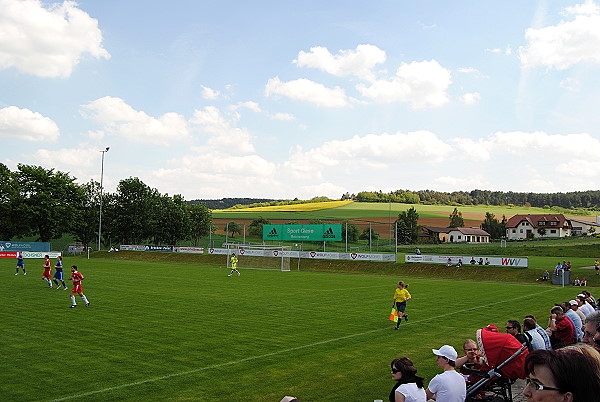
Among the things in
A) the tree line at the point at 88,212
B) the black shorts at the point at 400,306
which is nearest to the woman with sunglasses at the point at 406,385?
the black shorts at the point at 400,306

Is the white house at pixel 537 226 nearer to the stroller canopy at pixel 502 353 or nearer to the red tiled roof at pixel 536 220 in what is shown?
the red tiled roof at pixel 536 220

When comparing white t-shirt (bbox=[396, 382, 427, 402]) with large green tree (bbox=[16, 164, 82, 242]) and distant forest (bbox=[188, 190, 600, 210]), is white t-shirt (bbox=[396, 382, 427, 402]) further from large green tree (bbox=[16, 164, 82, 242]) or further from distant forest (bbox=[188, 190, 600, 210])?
distant forest (bbox=[188, 190, 600, 210])

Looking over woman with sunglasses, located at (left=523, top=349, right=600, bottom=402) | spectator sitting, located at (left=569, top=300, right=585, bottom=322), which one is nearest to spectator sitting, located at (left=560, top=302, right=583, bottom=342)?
spectator sitting, located at (left=569, top=300, right=585, bottom=322)

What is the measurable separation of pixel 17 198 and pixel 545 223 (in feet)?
361

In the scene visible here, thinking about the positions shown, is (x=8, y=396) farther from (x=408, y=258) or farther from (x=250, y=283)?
(x=408, y=258)

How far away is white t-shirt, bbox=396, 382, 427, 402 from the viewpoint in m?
6.26

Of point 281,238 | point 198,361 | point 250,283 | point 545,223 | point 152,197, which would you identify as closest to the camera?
point 198,361

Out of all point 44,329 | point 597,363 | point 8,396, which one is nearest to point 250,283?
point 44,329

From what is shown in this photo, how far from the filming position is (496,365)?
8.05 metres

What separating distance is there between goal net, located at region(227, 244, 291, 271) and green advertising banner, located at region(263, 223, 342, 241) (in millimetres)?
1850

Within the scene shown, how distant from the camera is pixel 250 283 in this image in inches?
1388

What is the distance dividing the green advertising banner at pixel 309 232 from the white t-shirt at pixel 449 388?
2118 inches

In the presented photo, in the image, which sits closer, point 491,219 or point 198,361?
point 198,361

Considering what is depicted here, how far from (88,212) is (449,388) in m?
93.1
